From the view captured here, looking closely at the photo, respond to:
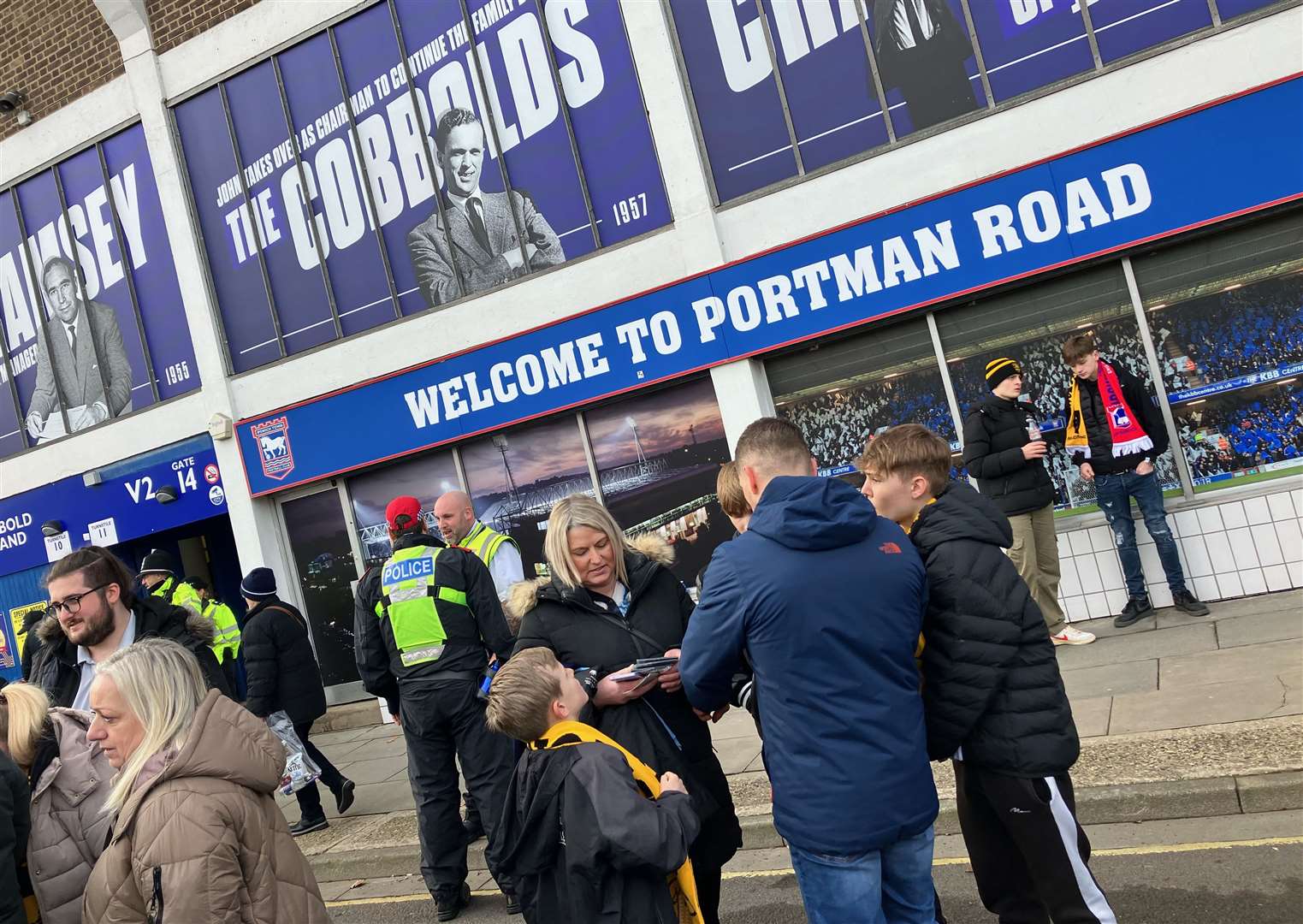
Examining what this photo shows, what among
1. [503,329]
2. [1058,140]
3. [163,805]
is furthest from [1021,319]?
[163,805]

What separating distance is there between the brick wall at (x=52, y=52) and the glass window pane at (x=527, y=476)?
6919mm

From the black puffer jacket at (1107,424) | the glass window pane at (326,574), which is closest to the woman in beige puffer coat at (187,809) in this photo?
the black puffer jacket at (1107,424)

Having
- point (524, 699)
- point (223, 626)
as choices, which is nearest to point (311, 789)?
point (223, 626)

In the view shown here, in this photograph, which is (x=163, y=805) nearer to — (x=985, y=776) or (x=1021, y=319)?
(x=985, y=776)

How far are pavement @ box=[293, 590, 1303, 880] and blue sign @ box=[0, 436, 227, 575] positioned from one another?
4.96 m

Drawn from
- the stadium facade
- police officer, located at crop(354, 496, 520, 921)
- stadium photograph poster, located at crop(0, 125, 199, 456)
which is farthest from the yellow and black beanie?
stadium photograph poster, located at crop(0, 125, 199, 456)

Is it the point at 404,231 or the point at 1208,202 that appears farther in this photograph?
the point at 404,231

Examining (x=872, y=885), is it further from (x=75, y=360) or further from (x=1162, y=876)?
(x=75, y=360)

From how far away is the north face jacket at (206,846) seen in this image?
2635mm

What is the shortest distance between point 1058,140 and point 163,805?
7.99 m

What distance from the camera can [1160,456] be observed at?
27.1 ft

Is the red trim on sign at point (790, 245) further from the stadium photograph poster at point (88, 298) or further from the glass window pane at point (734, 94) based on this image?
the stadium photograph poster at point (88, 298)

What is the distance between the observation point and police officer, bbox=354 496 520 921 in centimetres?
556

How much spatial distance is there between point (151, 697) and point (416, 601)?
2650mm
